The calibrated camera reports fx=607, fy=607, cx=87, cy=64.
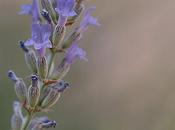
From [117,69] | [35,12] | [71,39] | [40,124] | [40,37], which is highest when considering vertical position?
[117,69]

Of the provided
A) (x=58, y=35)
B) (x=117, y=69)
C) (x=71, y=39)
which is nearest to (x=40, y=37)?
(x=58, y=35)

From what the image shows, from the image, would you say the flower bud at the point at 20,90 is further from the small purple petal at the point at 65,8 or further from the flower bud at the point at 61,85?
the small purple petal at the point at 65,8

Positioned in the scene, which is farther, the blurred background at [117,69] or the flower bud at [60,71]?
the blurred background at [117,69]

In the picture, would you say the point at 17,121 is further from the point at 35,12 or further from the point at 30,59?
the point at 35,12

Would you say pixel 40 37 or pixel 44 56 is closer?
pixel 40 37

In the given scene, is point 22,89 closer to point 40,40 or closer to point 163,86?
point 40,40

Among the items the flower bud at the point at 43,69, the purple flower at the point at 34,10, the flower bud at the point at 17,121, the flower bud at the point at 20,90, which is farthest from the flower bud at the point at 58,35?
the flower bud at the point at 17,121

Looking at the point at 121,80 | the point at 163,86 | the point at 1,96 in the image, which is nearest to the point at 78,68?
the point at 121,80
